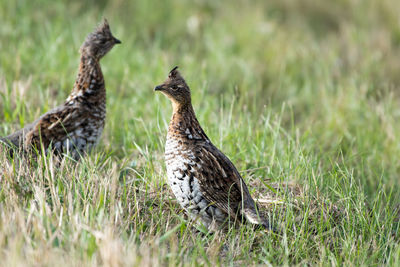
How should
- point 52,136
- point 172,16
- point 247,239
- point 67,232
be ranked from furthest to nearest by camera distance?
point 172,16 < point 52,136 < point 247,239 < point 67,232

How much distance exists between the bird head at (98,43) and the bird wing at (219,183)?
6.48ft

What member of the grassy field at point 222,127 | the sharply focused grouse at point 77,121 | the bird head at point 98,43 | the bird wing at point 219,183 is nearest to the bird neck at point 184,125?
the bird wing at point 219,183

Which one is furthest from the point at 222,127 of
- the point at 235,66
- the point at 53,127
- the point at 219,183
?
the point at 235,66

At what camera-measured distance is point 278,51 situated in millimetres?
10469

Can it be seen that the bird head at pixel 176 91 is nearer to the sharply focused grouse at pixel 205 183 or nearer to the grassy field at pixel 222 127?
the sharply focused grouse at pixel 205 183

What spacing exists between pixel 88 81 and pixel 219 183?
200 centimetres

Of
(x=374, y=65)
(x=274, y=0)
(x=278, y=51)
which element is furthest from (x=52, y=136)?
(x=274, y=0)

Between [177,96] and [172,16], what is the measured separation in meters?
6.75

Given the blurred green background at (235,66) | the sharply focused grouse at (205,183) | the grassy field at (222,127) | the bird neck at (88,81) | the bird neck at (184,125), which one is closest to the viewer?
the grassy field at (222,127)

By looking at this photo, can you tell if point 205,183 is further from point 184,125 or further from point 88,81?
point 88,81

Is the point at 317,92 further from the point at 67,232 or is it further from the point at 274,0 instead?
the point at 67,232

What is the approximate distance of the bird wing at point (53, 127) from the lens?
520 cm

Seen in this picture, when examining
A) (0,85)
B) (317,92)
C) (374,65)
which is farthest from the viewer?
(374,65)

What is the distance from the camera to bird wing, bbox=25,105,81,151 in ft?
17.1
